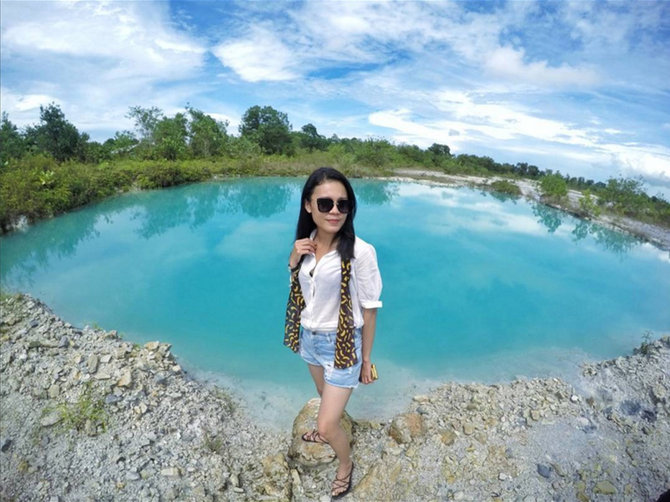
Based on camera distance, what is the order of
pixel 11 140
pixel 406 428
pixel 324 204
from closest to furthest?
1. pixel 324 204
2. pixel 406 428
3. pixel 11 140

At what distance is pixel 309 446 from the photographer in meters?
2.82

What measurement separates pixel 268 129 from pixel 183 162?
13682 millimetres

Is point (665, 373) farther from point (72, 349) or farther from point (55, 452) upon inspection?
point (72, 349)

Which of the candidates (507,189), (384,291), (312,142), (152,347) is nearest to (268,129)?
(312,142)

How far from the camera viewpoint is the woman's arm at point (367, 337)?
1920 millimetres

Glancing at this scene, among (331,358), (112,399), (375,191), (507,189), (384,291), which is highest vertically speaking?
(331,358)

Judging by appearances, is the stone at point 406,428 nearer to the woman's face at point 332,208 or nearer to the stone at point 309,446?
the stone at point 309,446

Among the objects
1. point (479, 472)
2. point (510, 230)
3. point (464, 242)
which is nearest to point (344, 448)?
point (479, 472)

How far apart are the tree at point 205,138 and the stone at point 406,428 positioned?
2714 centimetres

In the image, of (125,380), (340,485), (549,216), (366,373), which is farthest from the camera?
(549,216)

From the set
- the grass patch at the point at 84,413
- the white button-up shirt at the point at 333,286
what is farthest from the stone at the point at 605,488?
the grass patch at the point at 84,413

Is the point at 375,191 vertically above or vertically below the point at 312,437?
above

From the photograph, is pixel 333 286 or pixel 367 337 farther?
pixel 367 337

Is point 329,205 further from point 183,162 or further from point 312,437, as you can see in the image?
point 183,162
